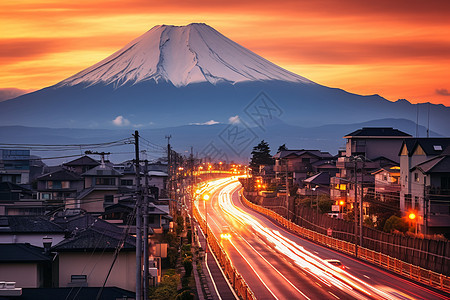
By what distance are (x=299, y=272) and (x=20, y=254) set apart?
17.0m

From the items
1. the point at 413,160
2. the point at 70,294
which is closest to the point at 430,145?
the point at 413,160

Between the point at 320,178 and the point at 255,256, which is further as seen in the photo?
the point at 320,178

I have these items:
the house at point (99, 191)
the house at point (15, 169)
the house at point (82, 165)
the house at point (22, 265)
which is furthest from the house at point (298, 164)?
the house at point (22, 265)

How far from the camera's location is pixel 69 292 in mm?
25172

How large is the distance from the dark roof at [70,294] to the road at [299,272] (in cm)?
837

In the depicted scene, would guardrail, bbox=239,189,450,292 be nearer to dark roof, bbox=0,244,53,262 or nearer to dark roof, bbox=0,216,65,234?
dark roof, bbox=0,244,53,262

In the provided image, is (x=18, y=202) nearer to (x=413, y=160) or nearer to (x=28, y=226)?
(x=28, y=226)

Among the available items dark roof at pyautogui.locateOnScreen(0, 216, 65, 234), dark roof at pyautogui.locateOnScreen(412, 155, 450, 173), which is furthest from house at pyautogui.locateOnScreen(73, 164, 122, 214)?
dark roof at pyautogui.locateOnScreen(412, 155, 450, 173)

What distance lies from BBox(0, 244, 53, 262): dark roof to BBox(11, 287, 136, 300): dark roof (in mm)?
3217

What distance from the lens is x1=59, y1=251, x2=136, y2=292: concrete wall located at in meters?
29.9

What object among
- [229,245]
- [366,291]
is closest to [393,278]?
[366,291]

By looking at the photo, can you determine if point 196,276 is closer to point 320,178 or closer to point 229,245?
point 229,245

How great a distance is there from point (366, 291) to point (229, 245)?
23855mm

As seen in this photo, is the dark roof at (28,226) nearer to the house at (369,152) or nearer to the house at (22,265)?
the house at (22,265)
